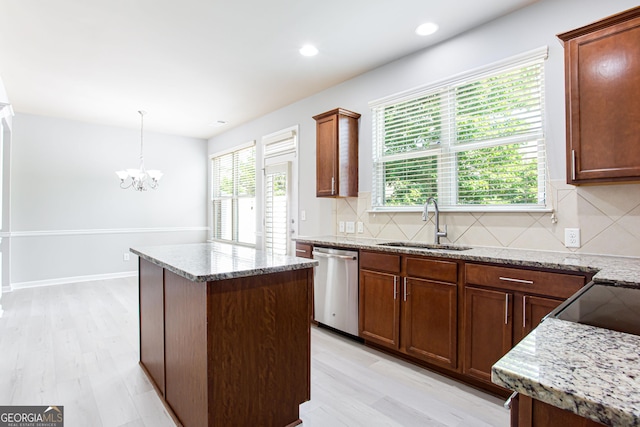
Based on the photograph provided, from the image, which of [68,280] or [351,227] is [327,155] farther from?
[68,280]

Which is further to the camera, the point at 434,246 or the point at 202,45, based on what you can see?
the point at 202,45

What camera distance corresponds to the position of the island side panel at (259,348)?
1610 mm

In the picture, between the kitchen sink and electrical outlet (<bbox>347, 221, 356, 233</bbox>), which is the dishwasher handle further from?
electrical outlet (<bbox>347, 221, 356, 233</bbox>)

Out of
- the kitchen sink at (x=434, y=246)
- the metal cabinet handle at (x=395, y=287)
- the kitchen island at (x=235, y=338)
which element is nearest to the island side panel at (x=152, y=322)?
the kitchen island at (x=235, y=338)

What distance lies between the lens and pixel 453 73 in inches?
116

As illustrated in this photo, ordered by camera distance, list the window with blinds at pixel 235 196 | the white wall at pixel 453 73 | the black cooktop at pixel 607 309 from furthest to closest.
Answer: the window with blinds at pixel 235 196 → the white wall at pixel 453 73 → the black cooktop at pixel 607 309

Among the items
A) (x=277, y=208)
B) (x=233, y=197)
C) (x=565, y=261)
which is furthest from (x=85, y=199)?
(x=565, y=261)

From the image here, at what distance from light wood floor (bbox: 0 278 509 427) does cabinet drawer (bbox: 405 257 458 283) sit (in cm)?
74

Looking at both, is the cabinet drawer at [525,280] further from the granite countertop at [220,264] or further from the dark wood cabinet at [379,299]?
the granite countertop at [220,264]

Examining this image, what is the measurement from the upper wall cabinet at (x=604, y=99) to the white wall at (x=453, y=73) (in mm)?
289

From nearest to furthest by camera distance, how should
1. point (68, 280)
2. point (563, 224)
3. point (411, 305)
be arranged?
1. point (563, 224)
2. point (411, 305)
3. point (68, 280)

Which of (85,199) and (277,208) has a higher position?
(85,199)

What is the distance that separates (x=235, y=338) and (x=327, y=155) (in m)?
2.41

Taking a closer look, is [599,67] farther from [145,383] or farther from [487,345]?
[145,383]
